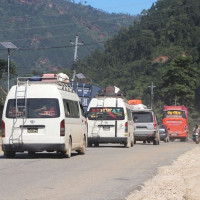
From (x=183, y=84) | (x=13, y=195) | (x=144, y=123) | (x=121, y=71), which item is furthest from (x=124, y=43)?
(x=13, y=195)

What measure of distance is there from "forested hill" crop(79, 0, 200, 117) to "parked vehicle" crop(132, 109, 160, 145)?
93524 millimetres

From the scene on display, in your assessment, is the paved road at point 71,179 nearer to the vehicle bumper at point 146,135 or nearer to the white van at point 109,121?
the white van at point 109,121

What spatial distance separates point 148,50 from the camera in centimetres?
16575

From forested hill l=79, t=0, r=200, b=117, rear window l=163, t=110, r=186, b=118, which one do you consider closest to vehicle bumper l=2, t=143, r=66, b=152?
rear window l=163, t=110, r=186, b=118

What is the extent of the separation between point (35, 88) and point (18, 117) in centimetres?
110

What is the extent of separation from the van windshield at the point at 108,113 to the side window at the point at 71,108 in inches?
331

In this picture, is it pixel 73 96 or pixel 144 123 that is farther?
pixel 144 123

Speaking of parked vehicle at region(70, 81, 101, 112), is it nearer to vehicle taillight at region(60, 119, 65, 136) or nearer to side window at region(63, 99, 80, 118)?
side window at region(63, 99, 80, 118)

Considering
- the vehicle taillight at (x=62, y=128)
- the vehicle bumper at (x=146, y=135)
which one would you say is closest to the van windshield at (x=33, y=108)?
the vehicle taillight at (x=62, y=128)

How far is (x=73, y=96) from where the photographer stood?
2327cm

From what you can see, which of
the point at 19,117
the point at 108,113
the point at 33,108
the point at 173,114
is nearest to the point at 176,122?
the point at 173,114

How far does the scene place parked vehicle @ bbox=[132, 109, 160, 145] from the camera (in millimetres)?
40219

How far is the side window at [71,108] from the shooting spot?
2151 cm

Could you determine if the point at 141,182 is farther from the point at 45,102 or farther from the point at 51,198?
the point at 45,102
